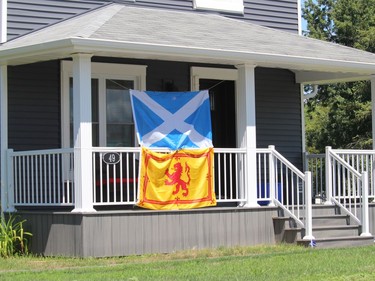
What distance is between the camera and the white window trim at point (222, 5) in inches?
A: 768

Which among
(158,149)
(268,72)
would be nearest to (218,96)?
(268,72)

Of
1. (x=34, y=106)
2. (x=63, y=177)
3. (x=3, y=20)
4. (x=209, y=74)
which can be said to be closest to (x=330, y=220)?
(x=209, y=74)

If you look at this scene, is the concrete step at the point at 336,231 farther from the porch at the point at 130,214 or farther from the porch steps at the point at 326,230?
the porch at the point at 130,214

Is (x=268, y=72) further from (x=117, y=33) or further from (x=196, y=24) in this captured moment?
(x=117, y=33)

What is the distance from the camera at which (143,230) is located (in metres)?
15.2

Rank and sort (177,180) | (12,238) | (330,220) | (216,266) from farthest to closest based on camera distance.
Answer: (330,220)
(177,180)
(12,238)
(216,266)

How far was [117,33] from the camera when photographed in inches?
605

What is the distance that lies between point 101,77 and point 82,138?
9.68 ft

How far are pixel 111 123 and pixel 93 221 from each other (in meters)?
3.33

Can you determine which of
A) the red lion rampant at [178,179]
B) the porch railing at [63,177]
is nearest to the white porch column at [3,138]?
the porch railing at [63,177]

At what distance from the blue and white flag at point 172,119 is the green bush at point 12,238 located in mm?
2523

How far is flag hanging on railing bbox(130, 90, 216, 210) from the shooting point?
15.6 meters

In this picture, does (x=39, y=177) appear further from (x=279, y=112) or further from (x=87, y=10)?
(x=279, y=112)

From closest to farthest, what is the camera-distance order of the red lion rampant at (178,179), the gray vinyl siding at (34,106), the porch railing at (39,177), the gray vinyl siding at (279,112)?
the porch railing at (39,177)
the red lion rampant at (178,179)
the gray vinyl siding at (34,106)
the gray vinyl siding at (279,112)
